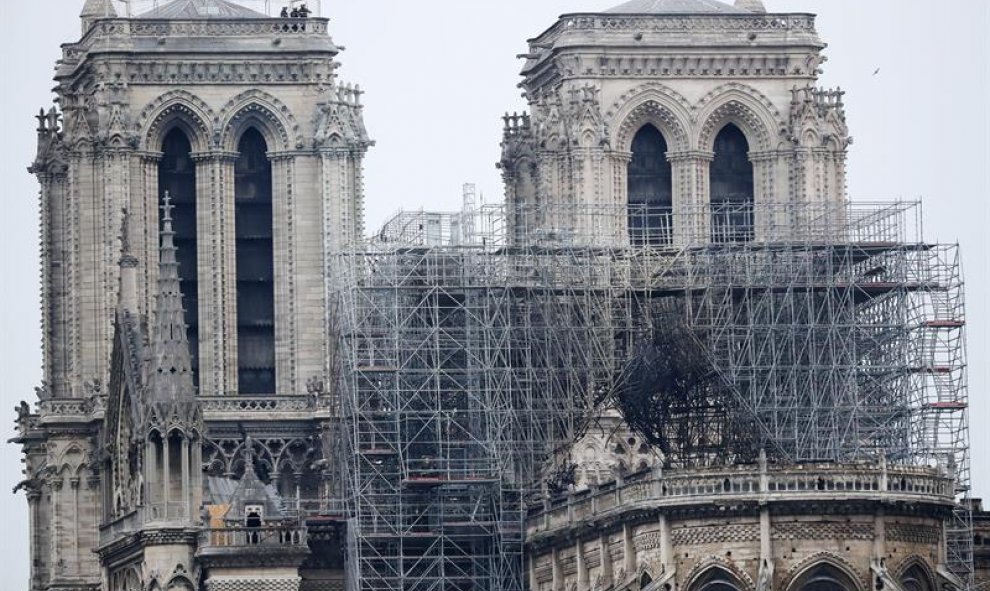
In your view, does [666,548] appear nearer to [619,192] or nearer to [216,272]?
[619,192]

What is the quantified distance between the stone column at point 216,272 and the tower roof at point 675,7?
13.6 m

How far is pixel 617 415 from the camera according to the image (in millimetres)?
162500

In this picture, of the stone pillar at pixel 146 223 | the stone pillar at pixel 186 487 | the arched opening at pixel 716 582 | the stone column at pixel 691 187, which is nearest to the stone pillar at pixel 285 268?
the stone pillar at pixel 146 223

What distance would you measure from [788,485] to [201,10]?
41.9m

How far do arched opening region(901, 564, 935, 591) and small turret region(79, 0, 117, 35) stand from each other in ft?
147

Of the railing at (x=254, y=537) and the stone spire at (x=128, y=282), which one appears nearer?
the railing at (x=254, y=537)

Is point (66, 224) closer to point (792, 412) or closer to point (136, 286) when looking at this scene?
point (136, 286)

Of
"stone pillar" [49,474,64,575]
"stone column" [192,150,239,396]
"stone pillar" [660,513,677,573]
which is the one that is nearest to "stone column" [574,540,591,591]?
"stone pillar" [660,513,677,573]

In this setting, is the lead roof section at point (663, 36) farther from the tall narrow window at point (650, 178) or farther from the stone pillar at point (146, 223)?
the stone pillar at point (146, 223)

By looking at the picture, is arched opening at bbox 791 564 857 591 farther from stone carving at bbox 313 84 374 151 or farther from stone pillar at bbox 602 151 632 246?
stone carving at bbox 313 84 374 151

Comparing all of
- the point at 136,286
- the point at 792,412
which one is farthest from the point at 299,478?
the point at 792,412

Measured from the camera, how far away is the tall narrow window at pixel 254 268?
168m

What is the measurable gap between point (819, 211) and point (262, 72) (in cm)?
1909

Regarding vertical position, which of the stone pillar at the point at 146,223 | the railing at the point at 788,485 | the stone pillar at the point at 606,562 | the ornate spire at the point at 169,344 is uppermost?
the stone pillar at the point at 146,223
